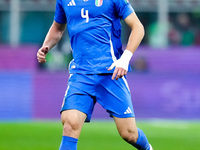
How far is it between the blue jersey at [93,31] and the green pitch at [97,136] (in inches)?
143

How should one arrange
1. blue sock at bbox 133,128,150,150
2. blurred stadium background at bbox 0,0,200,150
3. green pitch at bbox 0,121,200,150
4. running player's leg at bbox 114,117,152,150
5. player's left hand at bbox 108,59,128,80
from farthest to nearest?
blurred stadium background at bbox 0,0,200,150, green pitch at bbox 0,121,200,150, blue sock at bbox 133,128,150,150, running player's leg at bbox 114,117,152,150, player's left hand at bbox 108,59,128,80

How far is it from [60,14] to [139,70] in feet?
39.4

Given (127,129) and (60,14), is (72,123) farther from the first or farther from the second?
(60,14)

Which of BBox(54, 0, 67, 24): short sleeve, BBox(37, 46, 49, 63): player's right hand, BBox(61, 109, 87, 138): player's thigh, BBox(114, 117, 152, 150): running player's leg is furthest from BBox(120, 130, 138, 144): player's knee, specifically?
BBox(54, 0, 67, 24): short sleeve

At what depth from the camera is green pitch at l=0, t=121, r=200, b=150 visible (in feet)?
36.6

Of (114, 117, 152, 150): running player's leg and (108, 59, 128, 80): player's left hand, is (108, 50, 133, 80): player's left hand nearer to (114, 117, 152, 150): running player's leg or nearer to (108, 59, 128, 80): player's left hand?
(108, 59, 128, 80): player's left hand

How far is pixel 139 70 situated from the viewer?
19.6m

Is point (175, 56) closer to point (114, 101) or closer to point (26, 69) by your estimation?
point (26, 69)

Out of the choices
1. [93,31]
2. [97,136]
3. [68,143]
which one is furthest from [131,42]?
[97,136]

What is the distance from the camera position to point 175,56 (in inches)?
792

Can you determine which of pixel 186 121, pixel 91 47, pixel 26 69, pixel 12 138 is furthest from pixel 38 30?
pixel 91 47

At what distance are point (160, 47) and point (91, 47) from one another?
1335 centimetres

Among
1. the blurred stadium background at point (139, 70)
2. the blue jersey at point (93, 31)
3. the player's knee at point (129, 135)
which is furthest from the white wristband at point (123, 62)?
the blurred stadium background at point (139, 70)

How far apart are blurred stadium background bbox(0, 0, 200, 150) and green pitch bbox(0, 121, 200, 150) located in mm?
42
